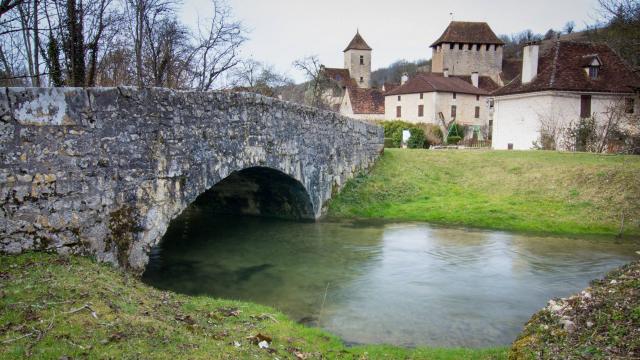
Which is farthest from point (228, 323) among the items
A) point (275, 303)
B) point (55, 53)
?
point (55, 53)

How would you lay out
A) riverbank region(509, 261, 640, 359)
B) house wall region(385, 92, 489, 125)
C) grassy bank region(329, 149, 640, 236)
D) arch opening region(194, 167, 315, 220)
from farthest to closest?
house wall region(385, 92, 489, 125) < grassy bank region(329, 149, 640, 236) < arch opening region(194, 167, 315, 220) < riverbank region(509, 261, 640, 359)

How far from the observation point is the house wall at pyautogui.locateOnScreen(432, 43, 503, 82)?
6097 cm

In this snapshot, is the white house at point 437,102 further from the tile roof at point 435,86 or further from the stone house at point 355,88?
the stone house at point 355,88

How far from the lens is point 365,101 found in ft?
176

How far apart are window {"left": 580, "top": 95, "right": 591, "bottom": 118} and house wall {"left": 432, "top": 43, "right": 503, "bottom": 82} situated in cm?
3313

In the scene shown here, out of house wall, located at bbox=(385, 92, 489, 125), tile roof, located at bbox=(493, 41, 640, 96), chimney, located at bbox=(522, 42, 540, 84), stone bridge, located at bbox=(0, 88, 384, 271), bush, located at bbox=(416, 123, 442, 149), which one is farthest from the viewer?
house wall, located at bbox=(385, 92, 489, 125)

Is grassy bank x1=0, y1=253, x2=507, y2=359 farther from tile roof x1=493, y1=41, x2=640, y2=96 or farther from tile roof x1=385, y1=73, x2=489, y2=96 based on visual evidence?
tile roof x1=385, y1=73, x2=489, y2=96

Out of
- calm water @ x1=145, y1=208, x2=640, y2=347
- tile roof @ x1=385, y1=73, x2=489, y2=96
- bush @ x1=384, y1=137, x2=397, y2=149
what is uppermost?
tile roof @ x1=385, y1=73, x2=489, y2=96

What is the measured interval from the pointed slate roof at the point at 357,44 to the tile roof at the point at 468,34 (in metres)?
11.1

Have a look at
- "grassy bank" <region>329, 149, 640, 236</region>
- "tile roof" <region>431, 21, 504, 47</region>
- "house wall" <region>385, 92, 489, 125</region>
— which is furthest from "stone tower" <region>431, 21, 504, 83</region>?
"grassy bank" <region>329, 149, 640, 236</region>

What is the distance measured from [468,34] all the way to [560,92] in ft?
119

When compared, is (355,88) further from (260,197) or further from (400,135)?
(260,197)

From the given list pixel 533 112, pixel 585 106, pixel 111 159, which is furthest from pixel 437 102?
pixel 111 159

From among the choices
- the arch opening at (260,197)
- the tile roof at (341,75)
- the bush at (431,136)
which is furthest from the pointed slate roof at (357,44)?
the arch opening at (260,197)
